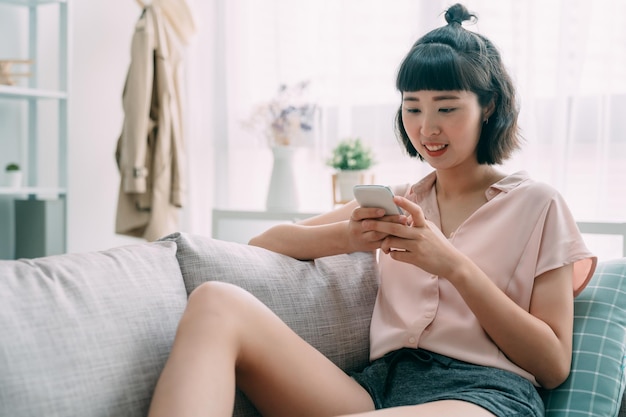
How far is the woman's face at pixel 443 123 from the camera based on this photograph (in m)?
1.50

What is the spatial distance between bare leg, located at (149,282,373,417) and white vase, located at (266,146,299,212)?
193cm

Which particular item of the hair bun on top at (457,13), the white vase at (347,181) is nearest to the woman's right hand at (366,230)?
the hair bun on top at (457,13)

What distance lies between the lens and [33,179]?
341 centimetres

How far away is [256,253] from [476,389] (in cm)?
51

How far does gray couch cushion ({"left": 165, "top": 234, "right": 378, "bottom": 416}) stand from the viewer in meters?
1.48

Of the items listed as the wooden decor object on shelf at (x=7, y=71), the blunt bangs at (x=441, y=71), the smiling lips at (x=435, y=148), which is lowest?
the smiling lips at (x=435, y=148)

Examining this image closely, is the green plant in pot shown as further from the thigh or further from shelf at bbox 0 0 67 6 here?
the thigh

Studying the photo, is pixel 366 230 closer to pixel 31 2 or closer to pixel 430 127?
pixel 430 127

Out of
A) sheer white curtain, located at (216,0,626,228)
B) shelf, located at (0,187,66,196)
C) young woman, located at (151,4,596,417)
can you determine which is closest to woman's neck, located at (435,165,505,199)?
young woman, located at (151,4,596,417)

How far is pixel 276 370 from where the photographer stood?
1.27m

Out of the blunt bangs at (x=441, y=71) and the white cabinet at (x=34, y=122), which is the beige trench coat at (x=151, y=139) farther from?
the blunt bangs at (x=441, y=71)

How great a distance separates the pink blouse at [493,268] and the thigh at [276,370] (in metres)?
0.22

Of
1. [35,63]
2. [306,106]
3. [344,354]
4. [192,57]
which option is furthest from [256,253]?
[192,57]

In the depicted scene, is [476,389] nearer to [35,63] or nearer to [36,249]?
[36,249]
